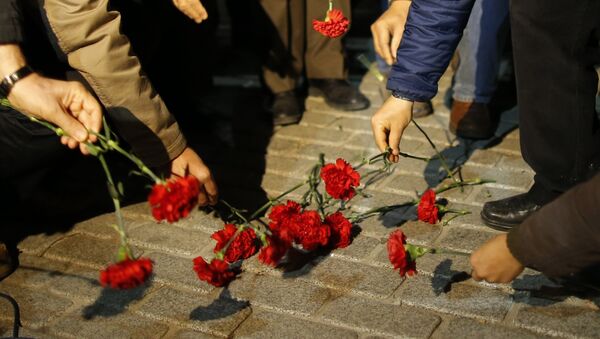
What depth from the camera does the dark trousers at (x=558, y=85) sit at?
263cm

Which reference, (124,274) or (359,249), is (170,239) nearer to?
(359,249)

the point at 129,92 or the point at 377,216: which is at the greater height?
the point at 129,92

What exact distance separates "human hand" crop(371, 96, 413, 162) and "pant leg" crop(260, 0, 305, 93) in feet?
6.07

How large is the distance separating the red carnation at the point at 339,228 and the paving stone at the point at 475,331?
57 cm

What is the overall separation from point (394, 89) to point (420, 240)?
669 millimetres

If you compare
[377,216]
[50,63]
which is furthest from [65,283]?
[377,216]

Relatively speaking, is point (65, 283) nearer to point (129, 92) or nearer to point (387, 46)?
point (129, 92)

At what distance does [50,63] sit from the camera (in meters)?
3.04

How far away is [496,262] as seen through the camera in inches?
83.4

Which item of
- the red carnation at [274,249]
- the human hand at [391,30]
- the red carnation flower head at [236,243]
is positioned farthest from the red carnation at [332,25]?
the red carnation at [274,249]

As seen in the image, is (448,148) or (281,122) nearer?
(448,148)

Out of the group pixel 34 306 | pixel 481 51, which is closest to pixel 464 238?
pixel 481 51

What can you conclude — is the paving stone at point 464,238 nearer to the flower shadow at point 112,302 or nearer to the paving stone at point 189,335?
the paving stone at point 189,335

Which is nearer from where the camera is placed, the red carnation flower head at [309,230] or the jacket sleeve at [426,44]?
the jacket sleeve at [426,44]
